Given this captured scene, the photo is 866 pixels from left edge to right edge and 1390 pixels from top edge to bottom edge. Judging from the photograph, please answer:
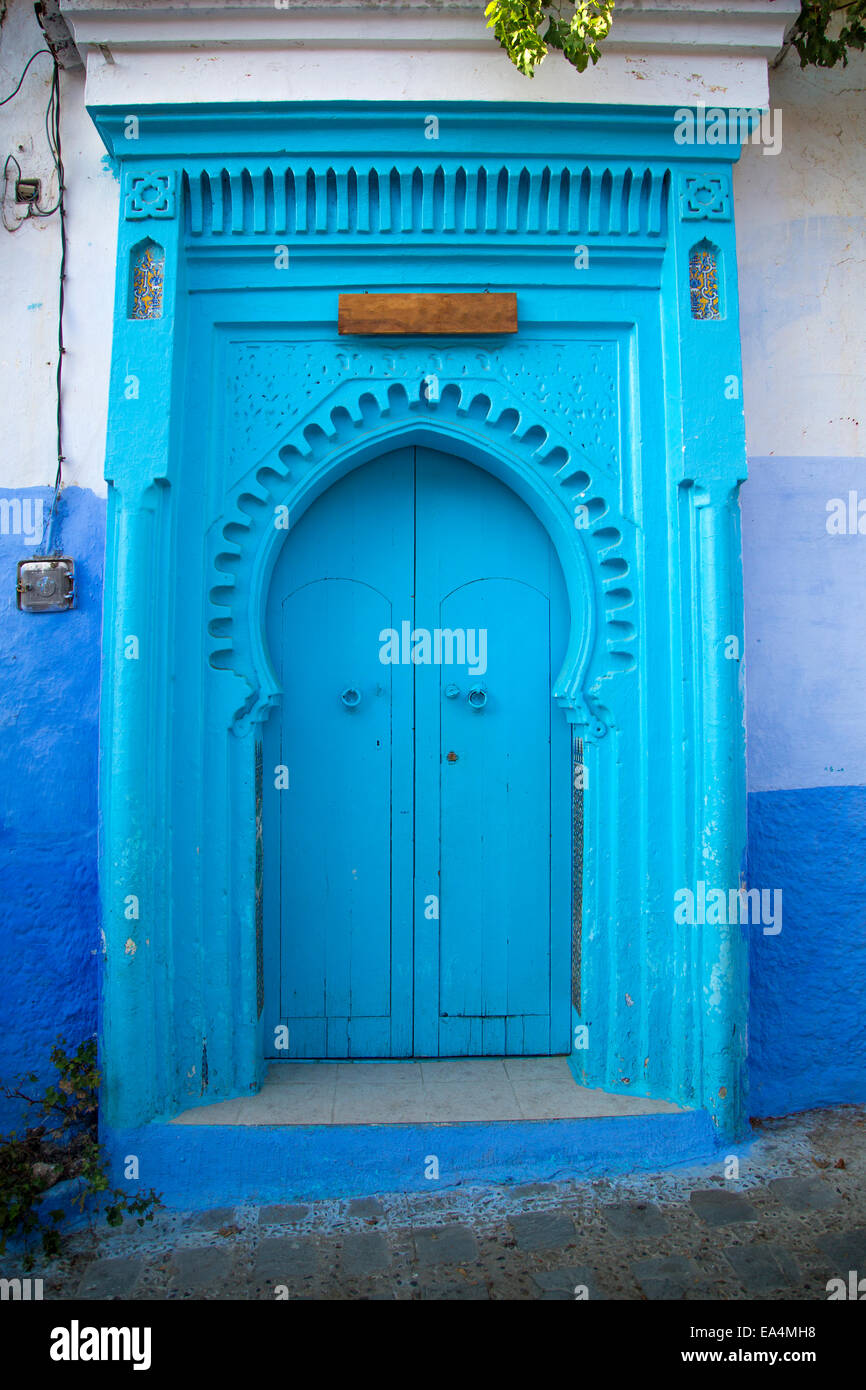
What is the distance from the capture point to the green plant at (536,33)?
323 cm

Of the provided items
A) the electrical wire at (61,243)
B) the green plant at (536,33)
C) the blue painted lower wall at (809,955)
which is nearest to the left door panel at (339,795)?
the electrical wire at (61,243)

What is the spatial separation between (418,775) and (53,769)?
164 cm

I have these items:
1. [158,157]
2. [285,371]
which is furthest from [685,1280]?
[158,157]

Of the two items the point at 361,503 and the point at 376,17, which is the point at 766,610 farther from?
the point at 376,17

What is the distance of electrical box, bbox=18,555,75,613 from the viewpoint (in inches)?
149

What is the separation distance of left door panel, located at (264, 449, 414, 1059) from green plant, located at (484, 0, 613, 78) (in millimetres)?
1806

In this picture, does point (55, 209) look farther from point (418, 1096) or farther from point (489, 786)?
point (418, 1096)

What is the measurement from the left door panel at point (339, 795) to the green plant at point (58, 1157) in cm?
81

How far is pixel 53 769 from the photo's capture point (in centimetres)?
381

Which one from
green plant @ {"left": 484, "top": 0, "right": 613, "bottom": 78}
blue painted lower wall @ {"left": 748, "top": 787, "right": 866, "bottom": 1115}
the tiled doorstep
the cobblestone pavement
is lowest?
the cobblestone pavement

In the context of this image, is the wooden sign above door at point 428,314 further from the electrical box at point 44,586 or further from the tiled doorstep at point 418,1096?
the tiled doorstep at point 418,1096

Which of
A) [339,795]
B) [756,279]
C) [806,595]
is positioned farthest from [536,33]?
[339,795]

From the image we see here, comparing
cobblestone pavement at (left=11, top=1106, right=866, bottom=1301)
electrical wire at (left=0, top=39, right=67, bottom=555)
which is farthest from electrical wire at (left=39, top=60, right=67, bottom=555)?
cobblestone pavement at (left=11, top=1106, right=866, bottom=1301)

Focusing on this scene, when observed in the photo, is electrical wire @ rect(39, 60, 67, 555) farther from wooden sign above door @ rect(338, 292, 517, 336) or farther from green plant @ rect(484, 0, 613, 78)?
green plant @ rect(484, 0, 613, 78)
